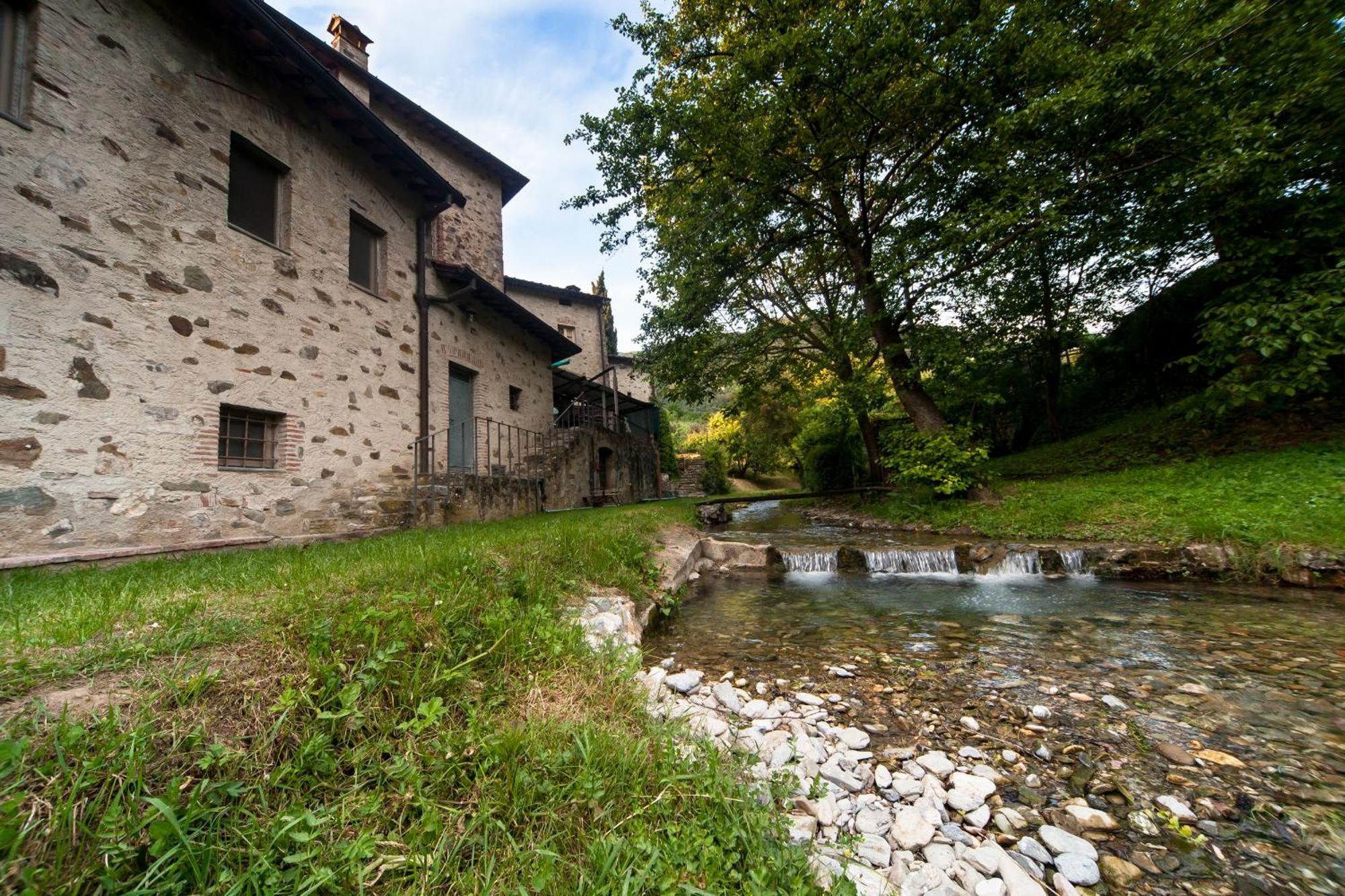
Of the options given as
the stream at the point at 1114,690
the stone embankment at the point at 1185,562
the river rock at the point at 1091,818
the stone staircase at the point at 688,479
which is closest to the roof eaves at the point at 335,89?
the stream at the point at 1114,690

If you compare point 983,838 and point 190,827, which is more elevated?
point 190,827

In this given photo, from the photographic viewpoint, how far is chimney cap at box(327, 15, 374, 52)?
9.93 meters

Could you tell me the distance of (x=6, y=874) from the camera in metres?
0.86

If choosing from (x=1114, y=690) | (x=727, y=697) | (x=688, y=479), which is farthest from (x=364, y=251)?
(x=688, y=479)

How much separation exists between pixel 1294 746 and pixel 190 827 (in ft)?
14.0

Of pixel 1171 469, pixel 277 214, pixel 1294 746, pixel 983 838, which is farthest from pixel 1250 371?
pixel 277 214

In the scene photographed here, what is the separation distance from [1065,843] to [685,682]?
1815 mm

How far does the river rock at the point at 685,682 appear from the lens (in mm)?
2826

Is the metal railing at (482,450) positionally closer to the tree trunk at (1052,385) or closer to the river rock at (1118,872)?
the river rock at (1118,872)

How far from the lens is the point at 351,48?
10.1m

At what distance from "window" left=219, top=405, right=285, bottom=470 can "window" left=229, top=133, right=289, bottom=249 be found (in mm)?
2212

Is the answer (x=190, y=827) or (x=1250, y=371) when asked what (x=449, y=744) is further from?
(x=1250, y=371)

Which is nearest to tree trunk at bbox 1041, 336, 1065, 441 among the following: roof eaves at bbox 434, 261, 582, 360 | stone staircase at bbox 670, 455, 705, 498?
roof eaves at bbox 434, 261, 582, 360

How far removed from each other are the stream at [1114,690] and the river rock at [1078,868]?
0.12 ft
